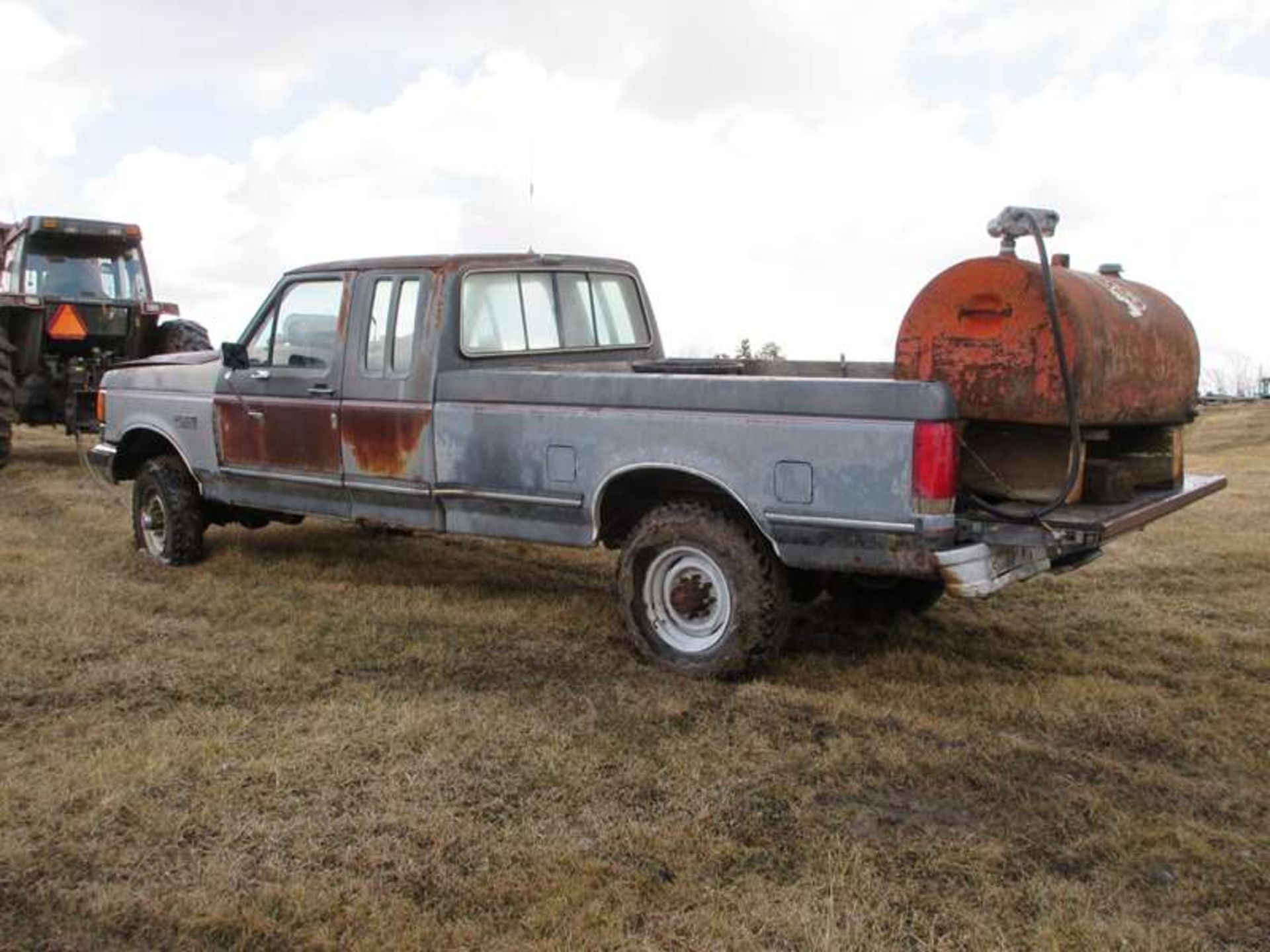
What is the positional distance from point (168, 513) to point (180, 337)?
7.15 m

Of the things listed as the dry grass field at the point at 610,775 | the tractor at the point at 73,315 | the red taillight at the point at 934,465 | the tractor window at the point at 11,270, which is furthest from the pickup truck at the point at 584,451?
the tractor window at the point at 11,270

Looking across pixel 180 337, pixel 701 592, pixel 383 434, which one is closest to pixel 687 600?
pixel 701 592

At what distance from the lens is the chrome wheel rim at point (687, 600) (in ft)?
15.7

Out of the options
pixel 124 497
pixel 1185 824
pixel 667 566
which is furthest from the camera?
pixel 124 497

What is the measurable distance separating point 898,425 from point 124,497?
26.3 ft

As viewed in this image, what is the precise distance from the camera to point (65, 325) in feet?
42.3

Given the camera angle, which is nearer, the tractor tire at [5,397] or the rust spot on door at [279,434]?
the rust spot on door at [279,434]

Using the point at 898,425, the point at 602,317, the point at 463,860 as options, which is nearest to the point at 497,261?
the point at 602,317

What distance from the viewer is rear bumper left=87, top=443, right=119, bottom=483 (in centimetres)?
748

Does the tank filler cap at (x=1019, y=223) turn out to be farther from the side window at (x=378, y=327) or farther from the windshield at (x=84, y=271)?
the windshield at (x=84, y=271)

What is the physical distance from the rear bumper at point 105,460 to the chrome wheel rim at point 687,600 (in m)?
4.30

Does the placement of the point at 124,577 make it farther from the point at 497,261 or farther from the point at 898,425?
the point at 898,425

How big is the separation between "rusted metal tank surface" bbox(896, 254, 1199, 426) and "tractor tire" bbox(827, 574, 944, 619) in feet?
4.08

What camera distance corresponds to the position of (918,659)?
16.4 ft
